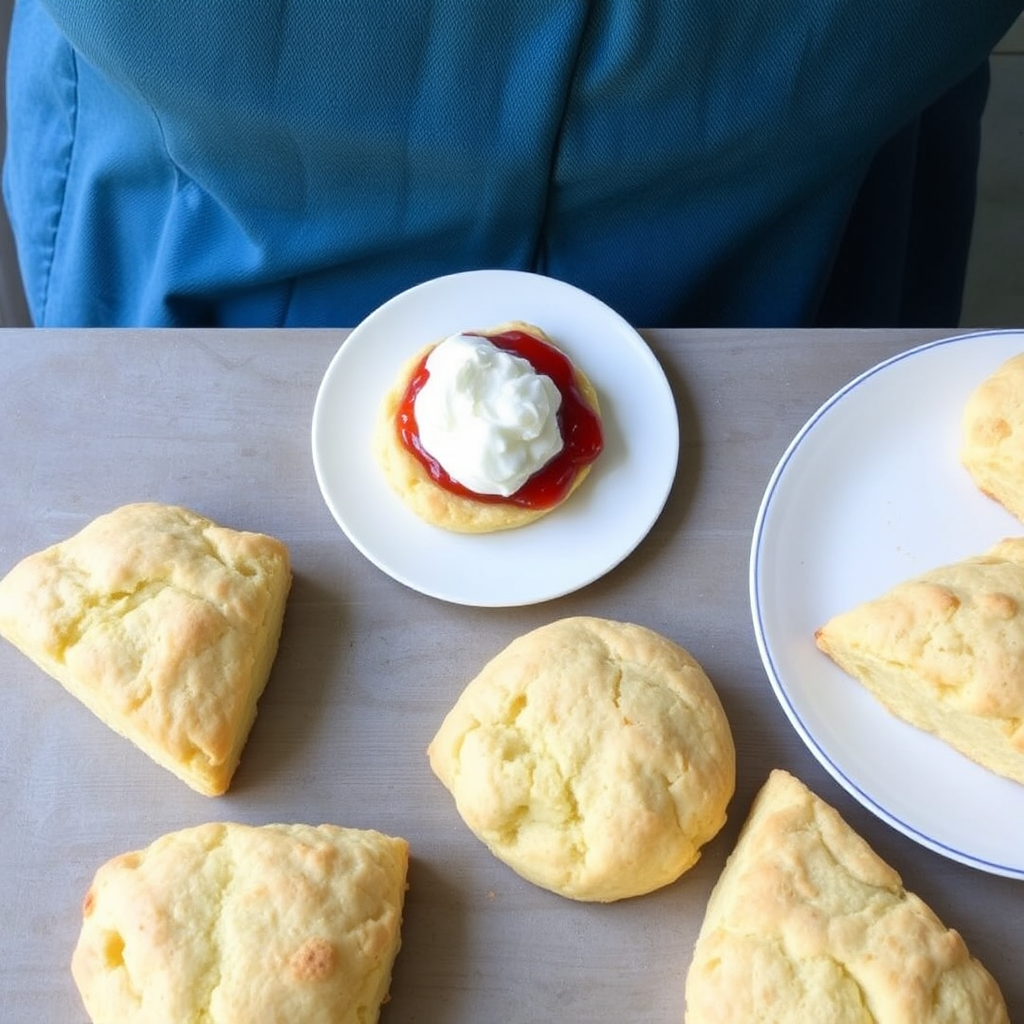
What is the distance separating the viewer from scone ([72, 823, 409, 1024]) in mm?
1012

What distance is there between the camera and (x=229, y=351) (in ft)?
4.72

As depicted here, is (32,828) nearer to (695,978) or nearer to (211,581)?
(211,581)

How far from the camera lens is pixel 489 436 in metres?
1.24

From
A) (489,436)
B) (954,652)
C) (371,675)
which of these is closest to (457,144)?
(489,436)

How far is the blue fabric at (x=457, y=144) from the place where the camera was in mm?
1203

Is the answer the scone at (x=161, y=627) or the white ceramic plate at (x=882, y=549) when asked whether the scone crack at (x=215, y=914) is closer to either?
the scone at (x=161, y=627)

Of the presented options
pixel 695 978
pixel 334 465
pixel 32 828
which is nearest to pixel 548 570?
pixel 334 465

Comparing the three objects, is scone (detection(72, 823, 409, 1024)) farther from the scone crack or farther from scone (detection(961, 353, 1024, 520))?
scone (detection(961, 353, 1024, 520))

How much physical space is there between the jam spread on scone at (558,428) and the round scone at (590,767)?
0.20 m

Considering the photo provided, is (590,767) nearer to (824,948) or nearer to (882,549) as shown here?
(824,948)

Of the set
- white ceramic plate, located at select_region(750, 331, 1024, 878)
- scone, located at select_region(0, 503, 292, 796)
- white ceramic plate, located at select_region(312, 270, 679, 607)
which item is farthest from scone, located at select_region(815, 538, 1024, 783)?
scone, located at select_region(0, 503, 292, 796)

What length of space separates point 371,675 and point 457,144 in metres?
0.64

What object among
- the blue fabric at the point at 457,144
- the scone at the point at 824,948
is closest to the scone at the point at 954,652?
the scone at the point at 824,948

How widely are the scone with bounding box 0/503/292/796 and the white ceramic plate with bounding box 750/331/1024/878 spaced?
0.59 meters
